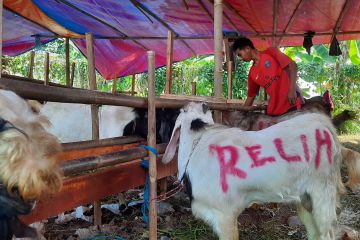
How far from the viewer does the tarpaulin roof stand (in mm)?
5441

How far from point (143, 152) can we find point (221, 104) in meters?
1.19

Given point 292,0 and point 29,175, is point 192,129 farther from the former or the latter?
point 292,0

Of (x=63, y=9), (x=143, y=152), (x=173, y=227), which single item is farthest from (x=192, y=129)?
(x=63, y=9)

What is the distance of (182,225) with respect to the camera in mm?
3912

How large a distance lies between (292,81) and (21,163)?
362cm

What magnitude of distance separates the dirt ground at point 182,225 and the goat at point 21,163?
1969 millimetres

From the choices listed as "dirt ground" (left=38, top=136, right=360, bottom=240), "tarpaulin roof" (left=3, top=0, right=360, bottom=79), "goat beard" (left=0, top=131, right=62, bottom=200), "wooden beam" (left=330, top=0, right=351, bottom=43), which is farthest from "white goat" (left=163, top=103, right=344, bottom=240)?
"wooden beam" (left=330, top=0, right=351, bottom=43)

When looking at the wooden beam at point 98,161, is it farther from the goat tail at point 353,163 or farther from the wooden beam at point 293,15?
the wooden beam at point 293,15

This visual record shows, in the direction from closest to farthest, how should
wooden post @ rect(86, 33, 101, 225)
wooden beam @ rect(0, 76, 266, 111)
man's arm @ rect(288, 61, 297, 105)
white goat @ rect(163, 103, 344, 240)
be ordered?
wooden beam @ rect(0, 76, 266, 111)
white goat @ rect(163, 103, 344, 240)
wooden post @ rect(86, 33, 101, 225)
man's arm @ rect(288, 61, 297, 105)

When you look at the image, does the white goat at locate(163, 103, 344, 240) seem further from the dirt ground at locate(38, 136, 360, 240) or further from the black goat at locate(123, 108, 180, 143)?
the black goat at locate(123, 108, 180, 143)

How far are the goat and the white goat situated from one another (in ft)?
4.69

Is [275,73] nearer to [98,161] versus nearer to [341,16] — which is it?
[341,16]

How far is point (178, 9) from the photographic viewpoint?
566 centimetres

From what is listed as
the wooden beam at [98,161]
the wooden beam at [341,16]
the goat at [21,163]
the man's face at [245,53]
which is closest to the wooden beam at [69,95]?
the goat at [21,163]
